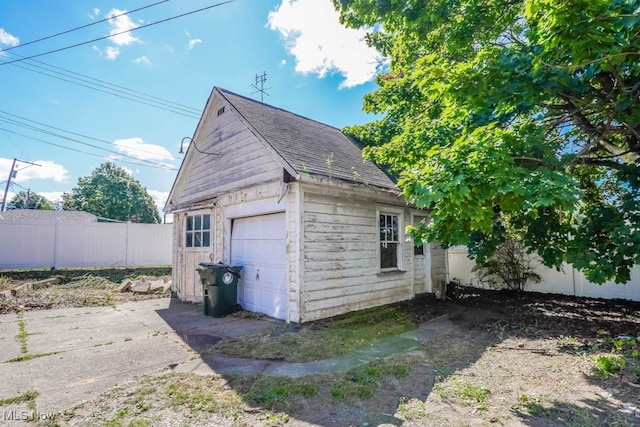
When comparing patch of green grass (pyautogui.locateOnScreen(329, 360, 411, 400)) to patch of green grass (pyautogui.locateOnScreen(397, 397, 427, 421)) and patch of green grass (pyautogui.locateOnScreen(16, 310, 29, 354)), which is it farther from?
patch of green grass (pyautogui.locateOnScreen(16, 310, 29, 354))

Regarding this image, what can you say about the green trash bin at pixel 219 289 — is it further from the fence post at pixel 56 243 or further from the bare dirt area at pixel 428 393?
the fence post at pixel 56 243

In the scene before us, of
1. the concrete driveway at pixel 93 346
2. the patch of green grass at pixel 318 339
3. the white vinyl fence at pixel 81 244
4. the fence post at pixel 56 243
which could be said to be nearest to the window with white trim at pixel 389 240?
the patch of green grass at pixel 318 339

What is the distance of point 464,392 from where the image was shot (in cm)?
334

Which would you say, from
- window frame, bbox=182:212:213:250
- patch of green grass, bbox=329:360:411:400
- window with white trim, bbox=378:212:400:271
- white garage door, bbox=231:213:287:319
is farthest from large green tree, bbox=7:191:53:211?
patch of green grass, bbox=329:360:411:400

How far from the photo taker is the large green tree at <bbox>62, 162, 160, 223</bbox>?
42.9 metres

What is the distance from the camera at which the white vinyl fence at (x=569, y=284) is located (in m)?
8.34

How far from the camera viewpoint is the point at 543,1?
3.59m

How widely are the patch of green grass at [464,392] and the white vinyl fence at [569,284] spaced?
7.00 m

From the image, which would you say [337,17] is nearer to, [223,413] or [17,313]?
[223,413]

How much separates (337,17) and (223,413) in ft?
24.6

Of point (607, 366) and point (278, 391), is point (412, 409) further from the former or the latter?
point (607, 366)

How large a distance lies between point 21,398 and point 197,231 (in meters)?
6.14

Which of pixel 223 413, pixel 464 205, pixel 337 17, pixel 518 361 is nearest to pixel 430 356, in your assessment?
pixel 518 361

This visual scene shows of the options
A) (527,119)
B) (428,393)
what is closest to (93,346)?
(428,393)
